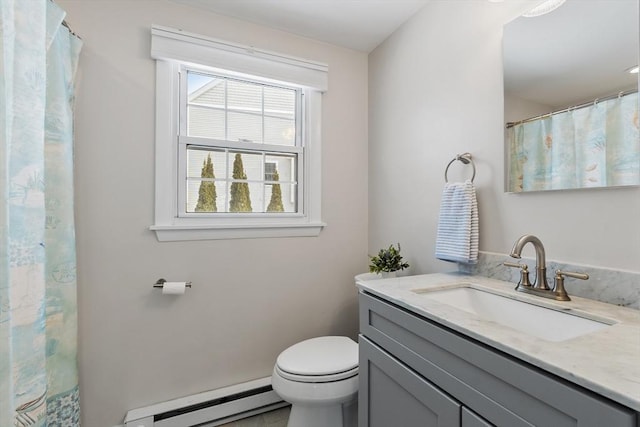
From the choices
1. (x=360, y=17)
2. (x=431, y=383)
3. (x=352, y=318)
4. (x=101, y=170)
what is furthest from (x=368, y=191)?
(x=101, y=170)

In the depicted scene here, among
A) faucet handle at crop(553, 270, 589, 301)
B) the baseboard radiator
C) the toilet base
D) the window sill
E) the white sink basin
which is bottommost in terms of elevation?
the baseboard radiator

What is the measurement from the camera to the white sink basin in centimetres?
85

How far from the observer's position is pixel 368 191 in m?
2.17

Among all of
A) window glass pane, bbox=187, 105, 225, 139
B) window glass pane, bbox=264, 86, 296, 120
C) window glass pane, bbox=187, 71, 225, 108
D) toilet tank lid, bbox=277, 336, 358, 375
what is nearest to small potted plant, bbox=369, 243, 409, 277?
toilet tank lid, bbox=277, 336, 358, 375

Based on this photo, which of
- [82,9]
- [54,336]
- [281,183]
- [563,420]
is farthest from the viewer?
[281,183]

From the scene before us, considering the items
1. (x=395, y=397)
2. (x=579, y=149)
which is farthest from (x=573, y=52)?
(x=395, y=397)

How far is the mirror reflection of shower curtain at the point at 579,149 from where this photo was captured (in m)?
0.90

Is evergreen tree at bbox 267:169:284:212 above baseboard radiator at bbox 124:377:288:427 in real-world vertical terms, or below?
above

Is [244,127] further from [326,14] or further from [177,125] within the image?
[326,14]

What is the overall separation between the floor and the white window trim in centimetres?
105

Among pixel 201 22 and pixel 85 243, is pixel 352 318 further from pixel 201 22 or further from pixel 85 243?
pixel 201 22

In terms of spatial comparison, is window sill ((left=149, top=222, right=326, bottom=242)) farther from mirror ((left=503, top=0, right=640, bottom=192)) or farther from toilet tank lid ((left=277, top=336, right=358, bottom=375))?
mirror ((left=503, top=0, right=640, bottom=192))

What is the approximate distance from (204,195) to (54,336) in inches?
36.8

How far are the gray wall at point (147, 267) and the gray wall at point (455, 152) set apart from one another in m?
0.42
